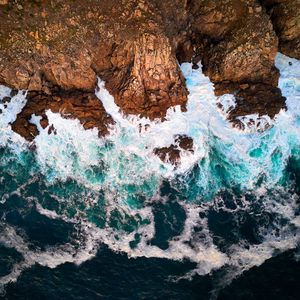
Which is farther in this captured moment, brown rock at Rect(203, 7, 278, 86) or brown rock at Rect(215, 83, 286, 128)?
brown rock at Rect(215, 83, 286, 128)

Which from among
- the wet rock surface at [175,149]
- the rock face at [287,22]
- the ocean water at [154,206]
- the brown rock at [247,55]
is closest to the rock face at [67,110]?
the ocean water at [154,206]

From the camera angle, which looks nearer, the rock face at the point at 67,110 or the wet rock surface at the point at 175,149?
the wet rock surface at the point at 175,149

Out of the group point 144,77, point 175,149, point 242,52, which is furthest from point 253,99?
point 144,77

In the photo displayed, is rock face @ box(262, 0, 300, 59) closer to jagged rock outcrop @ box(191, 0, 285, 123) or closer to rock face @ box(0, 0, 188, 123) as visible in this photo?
jagged rock outcrop @ box(191, 0, 285, 123)

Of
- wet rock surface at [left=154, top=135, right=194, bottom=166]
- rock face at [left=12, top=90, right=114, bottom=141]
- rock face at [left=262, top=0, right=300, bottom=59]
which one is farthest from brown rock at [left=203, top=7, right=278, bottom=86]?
rock face at [left=12, top=90, right=114, bottom=141]

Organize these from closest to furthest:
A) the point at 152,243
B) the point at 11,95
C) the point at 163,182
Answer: the point at 152,243 < the point at 163,182 < the point at 11,95

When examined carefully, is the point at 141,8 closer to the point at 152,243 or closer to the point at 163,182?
the point at 163,182

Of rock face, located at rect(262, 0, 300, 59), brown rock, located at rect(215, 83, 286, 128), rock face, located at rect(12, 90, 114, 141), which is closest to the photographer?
rock face, located at rect(12, 90, 114, 141)

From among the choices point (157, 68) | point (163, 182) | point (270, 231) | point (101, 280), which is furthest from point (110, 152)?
point (270, 231)

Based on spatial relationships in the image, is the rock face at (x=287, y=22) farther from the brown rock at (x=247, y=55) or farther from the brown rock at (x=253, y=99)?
the brown rock at (x=253, y=99)
